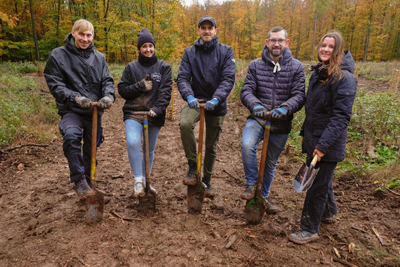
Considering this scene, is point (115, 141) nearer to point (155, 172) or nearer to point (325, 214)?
point (155, 172)

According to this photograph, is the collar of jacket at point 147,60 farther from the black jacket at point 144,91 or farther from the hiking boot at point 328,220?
the hiking boot at point 328,220

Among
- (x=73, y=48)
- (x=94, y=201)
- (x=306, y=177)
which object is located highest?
(x=73, y=48)

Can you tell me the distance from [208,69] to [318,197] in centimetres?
213

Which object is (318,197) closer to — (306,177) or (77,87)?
(306,177)

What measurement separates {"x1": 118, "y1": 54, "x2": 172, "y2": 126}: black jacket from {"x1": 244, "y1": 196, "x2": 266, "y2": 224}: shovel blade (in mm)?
1674

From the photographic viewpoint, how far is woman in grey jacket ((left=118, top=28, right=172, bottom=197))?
3.42 m

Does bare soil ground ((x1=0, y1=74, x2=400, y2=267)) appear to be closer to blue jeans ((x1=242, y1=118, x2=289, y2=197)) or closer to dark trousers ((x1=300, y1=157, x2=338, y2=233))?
dark trousers ((x1=300, y1=157, x2=338, y2=233))

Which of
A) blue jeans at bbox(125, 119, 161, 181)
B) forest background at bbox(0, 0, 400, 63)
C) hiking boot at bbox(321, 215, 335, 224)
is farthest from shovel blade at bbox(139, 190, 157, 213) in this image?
forest background at bbox(0, 0, 400, 63)

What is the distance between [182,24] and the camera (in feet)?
141

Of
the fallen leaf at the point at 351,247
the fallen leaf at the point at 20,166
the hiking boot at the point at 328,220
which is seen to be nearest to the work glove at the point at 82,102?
the fallen leaf at the point at 20,166

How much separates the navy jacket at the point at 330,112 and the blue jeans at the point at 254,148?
394 mm

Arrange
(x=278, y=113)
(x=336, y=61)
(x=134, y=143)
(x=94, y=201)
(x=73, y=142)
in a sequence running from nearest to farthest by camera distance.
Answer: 1. (x=336, y=61)
2. (x=278, y=113)
3. (x=73, y=142)
4. (x=94, y=201)
5. (x=134, y=143)

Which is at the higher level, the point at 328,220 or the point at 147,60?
the point at 147,60

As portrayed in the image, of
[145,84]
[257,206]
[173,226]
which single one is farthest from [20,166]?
[257,206]
